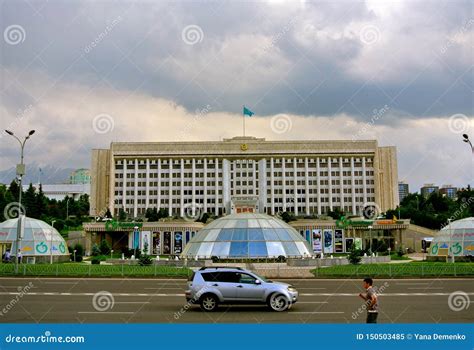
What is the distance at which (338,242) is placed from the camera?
3209 inches

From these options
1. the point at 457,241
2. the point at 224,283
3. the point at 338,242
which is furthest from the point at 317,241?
the point at 224,283

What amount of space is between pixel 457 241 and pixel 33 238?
1683 inches

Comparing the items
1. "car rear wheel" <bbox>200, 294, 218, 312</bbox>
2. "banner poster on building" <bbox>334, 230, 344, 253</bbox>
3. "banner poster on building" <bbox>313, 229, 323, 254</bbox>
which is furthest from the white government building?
"car rear wheel" <bbox>200, 294, 218, 312</bbox>

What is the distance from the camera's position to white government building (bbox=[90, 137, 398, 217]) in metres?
112

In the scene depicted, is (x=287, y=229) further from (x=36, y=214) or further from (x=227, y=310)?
(x=36, y=214)

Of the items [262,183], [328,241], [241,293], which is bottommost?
[241,293]

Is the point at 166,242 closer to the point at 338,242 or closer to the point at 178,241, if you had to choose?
the point at 178,241

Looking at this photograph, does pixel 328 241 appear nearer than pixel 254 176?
Yes

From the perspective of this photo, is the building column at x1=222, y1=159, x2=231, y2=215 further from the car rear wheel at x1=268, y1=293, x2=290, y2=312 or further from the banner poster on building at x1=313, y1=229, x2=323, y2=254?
the car rear wheel at x1=268, y1=293, x2=290, y2=312

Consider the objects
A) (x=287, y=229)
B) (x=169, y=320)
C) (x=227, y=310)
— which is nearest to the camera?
(x=169, y=320)

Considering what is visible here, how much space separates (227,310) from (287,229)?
28.2m

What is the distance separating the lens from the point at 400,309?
50.9ft

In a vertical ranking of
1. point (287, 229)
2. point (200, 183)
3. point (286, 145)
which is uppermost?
point (286, 145)

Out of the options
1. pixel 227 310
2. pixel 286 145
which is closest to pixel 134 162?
pixel 286 145
